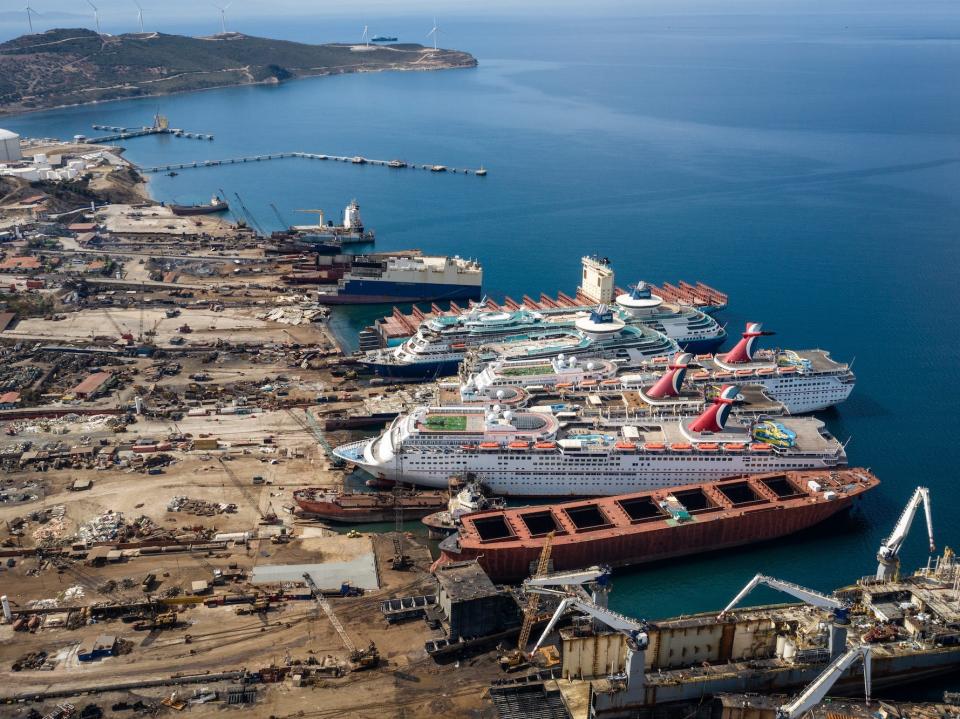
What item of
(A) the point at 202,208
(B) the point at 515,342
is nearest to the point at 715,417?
(B) the point at 515,342

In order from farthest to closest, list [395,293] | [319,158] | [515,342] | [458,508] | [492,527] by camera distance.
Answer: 1. [319,158]
2. [395,293]
3. [515,342]
4. [458,508]
5. [492,527]

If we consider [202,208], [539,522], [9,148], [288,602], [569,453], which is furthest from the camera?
[9,148]

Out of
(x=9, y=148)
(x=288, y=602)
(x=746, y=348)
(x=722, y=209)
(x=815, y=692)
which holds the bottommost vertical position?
(x=288, y=602)

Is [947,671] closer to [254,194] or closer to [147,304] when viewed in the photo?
[147,304]

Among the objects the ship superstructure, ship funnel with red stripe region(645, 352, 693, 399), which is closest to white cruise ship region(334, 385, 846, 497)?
ship funnel with red stripe region(645, 352, 693, 399)

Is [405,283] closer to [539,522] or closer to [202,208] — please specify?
[539,522]

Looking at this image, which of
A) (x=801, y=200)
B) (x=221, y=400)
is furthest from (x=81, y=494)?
(x=801, y=200)

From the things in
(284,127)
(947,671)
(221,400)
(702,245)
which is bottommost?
(947,671)
